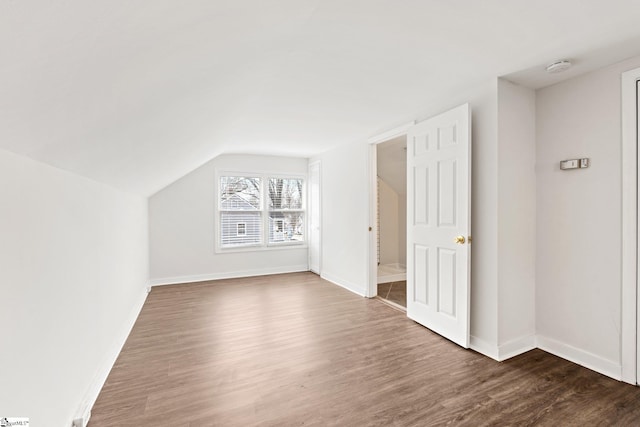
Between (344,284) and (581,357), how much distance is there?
2.84 metres

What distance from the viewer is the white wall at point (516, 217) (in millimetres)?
2328

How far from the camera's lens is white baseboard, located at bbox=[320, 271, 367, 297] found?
4081 millimetres

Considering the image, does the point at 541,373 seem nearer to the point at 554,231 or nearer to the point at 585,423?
the point at 585,423

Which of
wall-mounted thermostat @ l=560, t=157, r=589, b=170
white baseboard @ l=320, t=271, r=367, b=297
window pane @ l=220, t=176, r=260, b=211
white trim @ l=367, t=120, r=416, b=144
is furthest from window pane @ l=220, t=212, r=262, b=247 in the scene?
wall-mounted thermostat @ l=560, t=157, r=589, b=170

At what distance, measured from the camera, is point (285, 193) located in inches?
225

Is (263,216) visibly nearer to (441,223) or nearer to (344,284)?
(344,284)

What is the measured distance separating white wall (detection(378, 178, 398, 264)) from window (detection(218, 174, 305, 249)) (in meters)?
1.64

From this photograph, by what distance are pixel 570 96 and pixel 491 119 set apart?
2.16 feet

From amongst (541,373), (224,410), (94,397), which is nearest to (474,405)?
(541,373)

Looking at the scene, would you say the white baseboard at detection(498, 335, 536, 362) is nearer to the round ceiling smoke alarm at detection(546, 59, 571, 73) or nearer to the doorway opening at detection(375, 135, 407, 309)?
the round ceiling smoke alarm at detection(546, 59, 571, 73)

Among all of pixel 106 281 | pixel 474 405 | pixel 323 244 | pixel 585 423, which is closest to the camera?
pixel 585 423

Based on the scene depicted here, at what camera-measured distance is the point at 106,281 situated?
6.83 feet

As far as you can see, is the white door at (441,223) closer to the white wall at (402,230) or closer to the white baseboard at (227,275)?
the white wall at (402,230)

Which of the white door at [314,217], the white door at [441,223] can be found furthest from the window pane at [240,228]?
the white door at [441,223]
